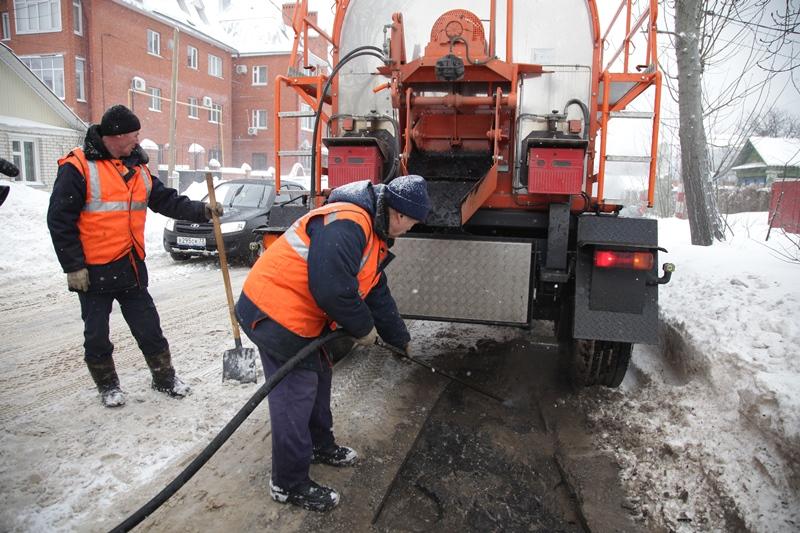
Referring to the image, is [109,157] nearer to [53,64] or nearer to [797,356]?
[797,356]

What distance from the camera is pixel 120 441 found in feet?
10.4

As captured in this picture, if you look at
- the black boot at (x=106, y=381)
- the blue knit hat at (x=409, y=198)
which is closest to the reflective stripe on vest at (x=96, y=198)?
the black boot at (x=106, y=381)

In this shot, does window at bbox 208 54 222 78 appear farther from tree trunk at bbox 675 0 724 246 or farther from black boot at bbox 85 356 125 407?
black boot at bbox 85 356 125 407

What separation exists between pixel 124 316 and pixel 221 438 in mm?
1769

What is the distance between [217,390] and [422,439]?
154 centimetres

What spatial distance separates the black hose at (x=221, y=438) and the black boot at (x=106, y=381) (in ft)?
4.97

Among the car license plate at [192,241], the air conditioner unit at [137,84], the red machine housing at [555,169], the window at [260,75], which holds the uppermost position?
the window at [260,75]

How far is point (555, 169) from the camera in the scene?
12.2 ft

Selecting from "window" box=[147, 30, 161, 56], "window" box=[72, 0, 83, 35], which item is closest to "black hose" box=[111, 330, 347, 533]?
"window" box=[72, 0, 83, 35]

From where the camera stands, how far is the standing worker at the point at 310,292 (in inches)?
96.0

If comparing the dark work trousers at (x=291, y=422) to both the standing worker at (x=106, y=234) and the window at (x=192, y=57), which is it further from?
the window at (x=192, y=57)

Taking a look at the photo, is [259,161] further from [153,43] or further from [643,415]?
[643,415]

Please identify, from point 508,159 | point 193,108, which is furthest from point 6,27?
point 508,159

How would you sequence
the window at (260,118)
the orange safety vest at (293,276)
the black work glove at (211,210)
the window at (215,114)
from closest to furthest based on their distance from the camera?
the orange safety vest at (293,276) → the black work glove at (211,210) → the window at (215,114) → the window at (260,118)
